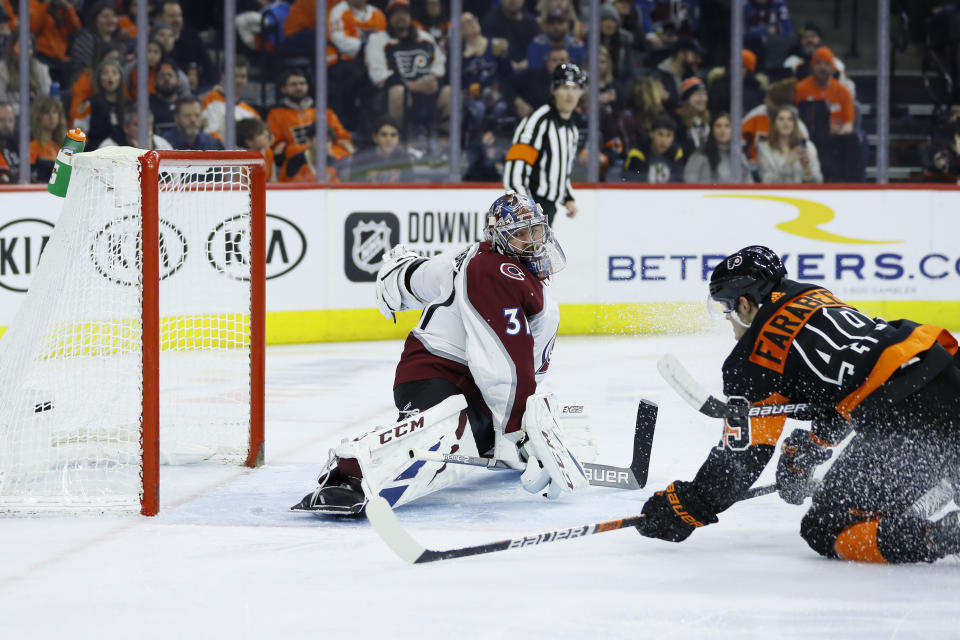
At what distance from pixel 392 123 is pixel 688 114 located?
172 centimetres

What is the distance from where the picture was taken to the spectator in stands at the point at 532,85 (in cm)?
753

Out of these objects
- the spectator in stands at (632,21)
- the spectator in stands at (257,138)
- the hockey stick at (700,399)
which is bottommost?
the hockey stick at (700,399)

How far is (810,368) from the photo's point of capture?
2.67 meters

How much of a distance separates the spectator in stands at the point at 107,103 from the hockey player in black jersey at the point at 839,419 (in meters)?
4.56

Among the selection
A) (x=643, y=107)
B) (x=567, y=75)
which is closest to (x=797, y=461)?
(x=567, y=75)

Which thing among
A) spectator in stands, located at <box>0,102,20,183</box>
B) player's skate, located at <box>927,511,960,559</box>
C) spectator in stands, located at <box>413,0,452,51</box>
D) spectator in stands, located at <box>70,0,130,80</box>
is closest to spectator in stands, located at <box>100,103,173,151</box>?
spectator in stands, located at <box>70,0,130,80</box>

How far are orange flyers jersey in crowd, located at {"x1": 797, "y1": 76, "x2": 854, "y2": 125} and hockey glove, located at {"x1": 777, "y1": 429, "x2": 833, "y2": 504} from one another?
208 inches

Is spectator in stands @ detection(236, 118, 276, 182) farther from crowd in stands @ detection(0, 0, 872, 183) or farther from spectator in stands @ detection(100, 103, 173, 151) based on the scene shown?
spectator in stands @ detection(100, 103, 173, 151)

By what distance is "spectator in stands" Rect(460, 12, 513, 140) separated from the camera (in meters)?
7.31

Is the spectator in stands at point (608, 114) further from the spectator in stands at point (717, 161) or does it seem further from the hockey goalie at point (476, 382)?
the hockey goalie at point (476, 382)

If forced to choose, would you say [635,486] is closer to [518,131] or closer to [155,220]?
[155,220]

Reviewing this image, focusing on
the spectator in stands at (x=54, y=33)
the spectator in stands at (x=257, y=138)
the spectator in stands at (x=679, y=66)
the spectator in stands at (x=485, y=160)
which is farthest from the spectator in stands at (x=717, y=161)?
the spectator in stands at (x=54, y=33)

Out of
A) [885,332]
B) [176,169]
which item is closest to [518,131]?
[176,169]

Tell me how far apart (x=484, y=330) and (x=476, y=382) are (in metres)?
0.13
